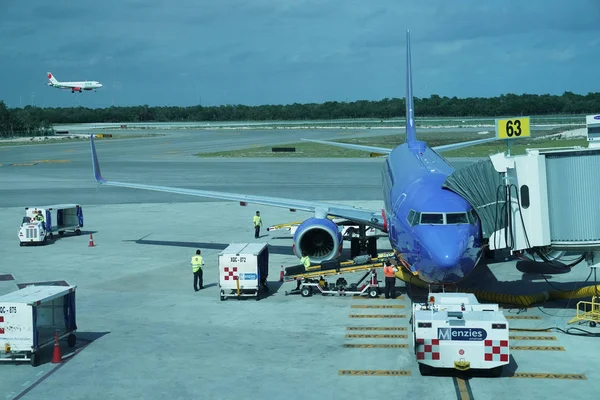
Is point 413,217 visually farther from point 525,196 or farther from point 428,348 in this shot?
point 428,348

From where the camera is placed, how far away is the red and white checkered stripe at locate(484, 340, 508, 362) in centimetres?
1812

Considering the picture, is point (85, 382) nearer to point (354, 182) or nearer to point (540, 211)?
point (540, 211)

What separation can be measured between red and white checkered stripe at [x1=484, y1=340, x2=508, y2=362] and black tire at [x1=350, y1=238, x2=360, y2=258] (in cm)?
1679

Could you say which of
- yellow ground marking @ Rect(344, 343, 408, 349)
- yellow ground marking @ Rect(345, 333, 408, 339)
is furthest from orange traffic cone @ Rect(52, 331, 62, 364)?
yellow ground marking @ Rect(345, 333, 408, 339)

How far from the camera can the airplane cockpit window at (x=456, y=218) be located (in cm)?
2280

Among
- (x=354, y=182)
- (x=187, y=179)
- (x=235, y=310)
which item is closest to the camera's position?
(x=235, y=310)

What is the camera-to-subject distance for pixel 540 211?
22.2 meters

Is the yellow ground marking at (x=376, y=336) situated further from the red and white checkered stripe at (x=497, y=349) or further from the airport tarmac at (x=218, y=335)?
the red and white checkered stripe at (x=497, y=349)

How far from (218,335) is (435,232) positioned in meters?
7.35

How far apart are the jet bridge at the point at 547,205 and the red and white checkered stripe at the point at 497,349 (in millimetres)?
5061

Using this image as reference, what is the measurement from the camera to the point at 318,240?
31016 mm

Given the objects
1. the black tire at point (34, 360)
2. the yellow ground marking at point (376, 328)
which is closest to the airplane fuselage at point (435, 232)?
the yellow ground marking at point (376, 328)

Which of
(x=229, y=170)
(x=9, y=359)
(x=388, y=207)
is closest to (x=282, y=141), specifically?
(x=229, y=170)

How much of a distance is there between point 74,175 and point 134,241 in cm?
3915
